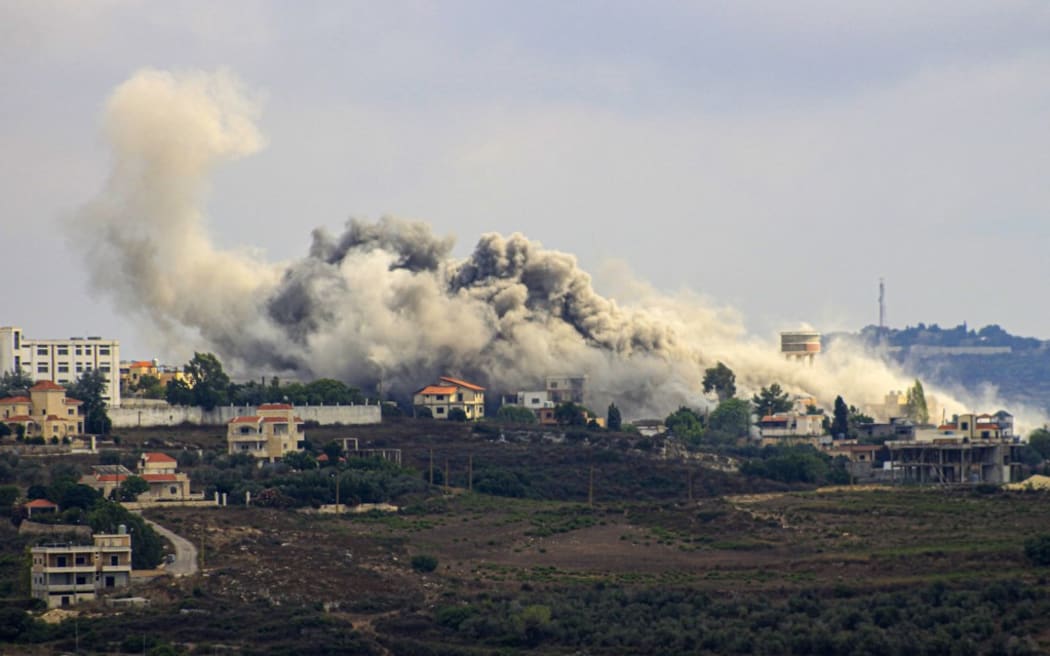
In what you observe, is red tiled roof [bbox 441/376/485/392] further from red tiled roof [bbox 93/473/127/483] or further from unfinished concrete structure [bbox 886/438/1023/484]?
red tiled roof [bbox 93/473/127/483]

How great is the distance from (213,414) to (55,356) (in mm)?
20981

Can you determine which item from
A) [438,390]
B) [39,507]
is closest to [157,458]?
[39,507]

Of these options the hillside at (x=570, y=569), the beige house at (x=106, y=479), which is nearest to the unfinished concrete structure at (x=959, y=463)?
the hillside at (x=570, y=569)

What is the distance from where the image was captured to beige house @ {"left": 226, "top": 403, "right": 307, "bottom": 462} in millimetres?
130875

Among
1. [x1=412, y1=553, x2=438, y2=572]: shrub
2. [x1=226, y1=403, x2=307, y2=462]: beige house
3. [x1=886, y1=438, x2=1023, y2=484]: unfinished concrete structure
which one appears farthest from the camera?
[x1=226, y1=403, x2=307, y2=462]: beige house

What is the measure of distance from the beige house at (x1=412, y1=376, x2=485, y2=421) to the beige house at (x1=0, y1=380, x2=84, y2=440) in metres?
28.6

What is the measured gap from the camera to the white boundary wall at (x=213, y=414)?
139 meters

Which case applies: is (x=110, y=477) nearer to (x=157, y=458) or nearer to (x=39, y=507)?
(x=157, y=458)

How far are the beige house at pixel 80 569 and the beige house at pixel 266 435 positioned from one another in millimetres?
34189

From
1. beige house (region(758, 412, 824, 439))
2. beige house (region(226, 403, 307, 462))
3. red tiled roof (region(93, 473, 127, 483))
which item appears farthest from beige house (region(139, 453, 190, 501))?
beige house (region(758, 412, 824, 439))

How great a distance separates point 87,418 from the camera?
13450cm

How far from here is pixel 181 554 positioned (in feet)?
332

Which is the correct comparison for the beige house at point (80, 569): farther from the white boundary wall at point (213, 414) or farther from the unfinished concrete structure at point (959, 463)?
the unfinished concrete structure at point (959, 463)

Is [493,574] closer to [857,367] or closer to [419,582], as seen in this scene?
[419,582]
